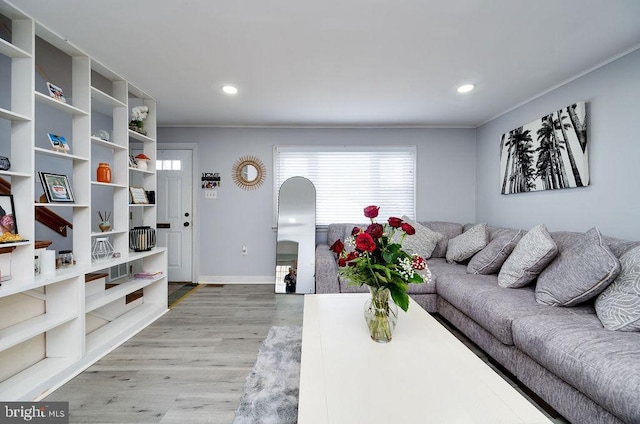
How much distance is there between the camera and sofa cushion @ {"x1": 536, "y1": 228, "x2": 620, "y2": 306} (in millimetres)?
1647

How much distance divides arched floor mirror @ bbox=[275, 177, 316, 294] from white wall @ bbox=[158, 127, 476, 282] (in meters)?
0.28

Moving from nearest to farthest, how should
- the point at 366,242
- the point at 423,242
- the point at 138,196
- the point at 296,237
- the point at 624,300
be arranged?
the point at 366,242
the point at 624,300
the point at 138,196
the point at 423,242
the point at 296,237

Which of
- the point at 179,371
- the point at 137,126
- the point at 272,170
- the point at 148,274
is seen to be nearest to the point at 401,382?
the point at 179,371

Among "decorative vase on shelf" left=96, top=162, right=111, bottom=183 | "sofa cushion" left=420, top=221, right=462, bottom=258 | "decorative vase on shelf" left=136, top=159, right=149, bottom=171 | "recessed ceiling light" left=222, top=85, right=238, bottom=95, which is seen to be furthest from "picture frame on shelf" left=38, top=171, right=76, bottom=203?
"sofa cushion" left=420, top=221, right=462, bottom=258

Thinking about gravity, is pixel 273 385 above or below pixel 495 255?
below

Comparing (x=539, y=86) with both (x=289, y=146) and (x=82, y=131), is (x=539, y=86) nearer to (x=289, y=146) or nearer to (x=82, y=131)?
(x=289, y=146)

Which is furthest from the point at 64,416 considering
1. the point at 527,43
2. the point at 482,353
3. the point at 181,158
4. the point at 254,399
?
the point at 527,43

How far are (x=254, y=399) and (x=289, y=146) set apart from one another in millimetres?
3257

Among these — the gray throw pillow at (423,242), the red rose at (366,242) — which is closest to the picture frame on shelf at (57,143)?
the red rose at (366,242)

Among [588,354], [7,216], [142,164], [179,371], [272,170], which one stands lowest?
[179,371]

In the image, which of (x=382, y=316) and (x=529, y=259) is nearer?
(x=382, y=316)

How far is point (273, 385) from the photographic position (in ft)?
5.86

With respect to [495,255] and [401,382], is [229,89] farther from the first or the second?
[495,255]

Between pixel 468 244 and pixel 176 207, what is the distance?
3.93 m
